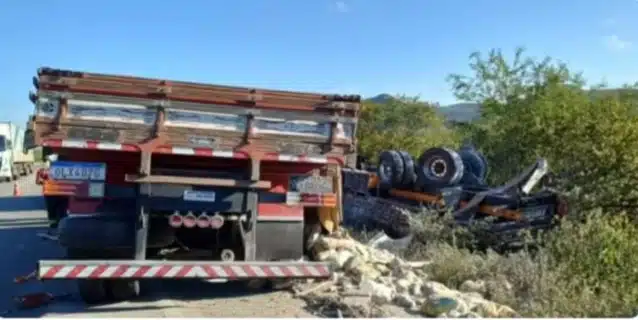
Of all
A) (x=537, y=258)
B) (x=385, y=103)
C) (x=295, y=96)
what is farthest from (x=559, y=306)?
(x=385, y=103)

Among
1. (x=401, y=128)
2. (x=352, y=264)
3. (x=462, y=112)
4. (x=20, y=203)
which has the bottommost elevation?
(x=20, y=203)

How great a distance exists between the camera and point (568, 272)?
729 cm

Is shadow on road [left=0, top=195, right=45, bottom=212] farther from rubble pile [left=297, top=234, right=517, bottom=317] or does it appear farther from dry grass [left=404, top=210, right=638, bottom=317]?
dry grass [left=404, top=210, right=638, bottom=317]

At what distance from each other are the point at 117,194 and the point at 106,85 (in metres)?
1.14

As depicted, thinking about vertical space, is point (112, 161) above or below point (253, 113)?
below

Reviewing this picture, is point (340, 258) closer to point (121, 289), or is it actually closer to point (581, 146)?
point (121, 289)

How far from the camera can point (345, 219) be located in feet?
44.4

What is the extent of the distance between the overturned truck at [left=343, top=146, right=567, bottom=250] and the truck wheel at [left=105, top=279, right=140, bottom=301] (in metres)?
5.34

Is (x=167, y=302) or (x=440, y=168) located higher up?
(x=440, y=168)

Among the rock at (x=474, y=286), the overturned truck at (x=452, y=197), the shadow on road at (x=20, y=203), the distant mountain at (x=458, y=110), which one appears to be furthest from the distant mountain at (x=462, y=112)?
the rock at (x=474, y=286)

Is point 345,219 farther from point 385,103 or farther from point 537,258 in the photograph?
point 385,103

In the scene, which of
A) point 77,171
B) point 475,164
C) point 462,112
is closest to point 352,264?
point 77,171

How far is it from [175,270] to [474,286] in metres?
3.30

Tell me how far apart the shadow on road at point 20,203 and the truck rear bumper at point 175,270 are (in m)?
13.3
